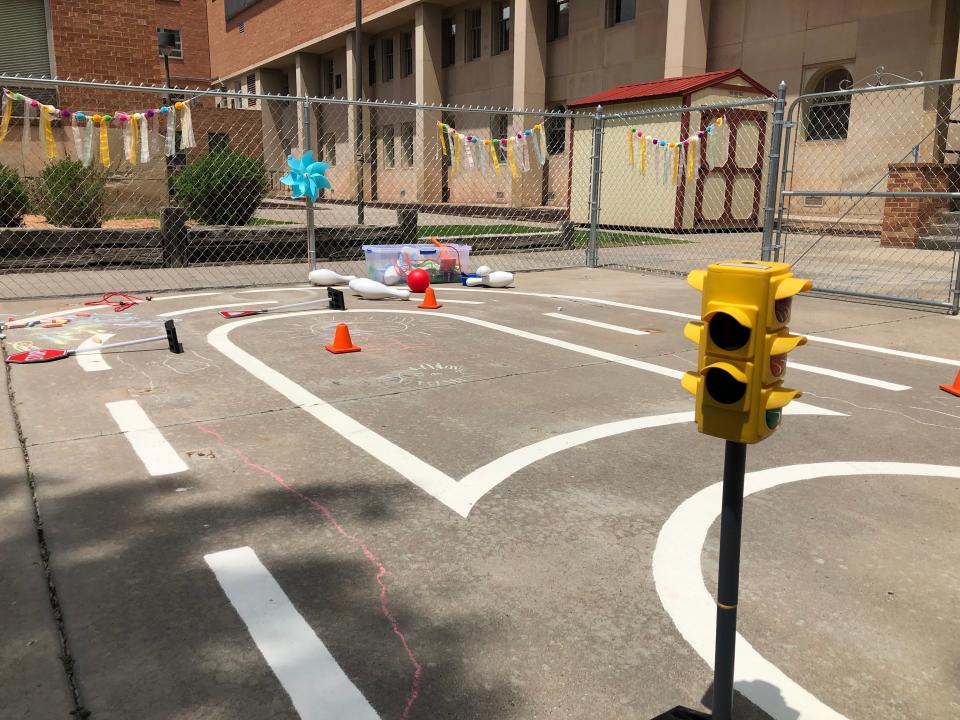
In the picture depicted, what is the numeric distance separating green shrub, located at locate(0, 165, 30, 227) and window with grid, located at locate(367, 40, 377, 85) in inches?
998

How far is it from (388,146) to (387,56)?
4345 mm

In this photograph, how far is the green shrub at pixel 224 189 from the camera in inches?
640

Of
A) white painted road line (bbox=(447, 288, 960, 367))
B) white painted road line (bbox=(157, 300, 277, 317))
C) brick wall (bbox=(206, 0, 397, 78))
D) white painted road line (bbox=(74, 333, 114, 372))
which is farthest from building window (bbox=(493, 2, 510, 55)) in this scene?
white painted road line (bbox=(74, 333, 114, 372))

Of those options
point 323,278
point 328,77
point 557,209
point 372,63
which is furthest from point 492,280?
point 328,77

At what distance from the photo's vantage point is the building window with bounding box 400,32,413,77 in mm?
33344

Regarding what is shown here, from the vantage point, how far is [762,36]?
19.5 meters

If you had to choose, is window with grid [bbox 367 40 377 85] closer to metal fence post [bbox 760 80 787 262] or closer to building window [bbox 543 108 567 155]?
building window [bbox 543 108 567 155]

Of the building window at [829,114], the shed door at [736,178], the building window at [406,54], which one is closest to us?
the shed door at [736,178]

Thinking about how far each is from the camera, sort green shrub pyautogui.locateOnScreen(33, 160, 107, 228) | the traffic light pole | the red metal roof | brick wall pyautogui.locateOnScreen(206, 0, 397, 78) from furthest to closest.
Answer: brick wall pyautogui.locateOnScreen(206, 0, 397, 78)
the red metal roof
green shrub pyautogui.locateOnScreen(33, 160, 107, 228)
the traffic light pole

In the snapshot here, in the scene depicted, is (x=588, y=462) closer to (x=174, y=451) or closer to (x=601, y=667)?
(x=601, y=667)

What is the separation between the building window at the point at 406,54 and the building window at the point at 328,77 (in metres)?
7.40

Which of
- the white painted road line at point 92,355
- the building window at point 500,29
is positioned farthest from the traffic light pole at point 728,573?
the building window at point 500,29

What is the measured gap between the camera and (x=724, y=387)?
65.9 inches

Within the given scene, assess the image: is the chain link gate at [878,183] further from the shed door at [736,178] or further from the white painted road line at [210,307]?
the white painted road line at [210,307]
